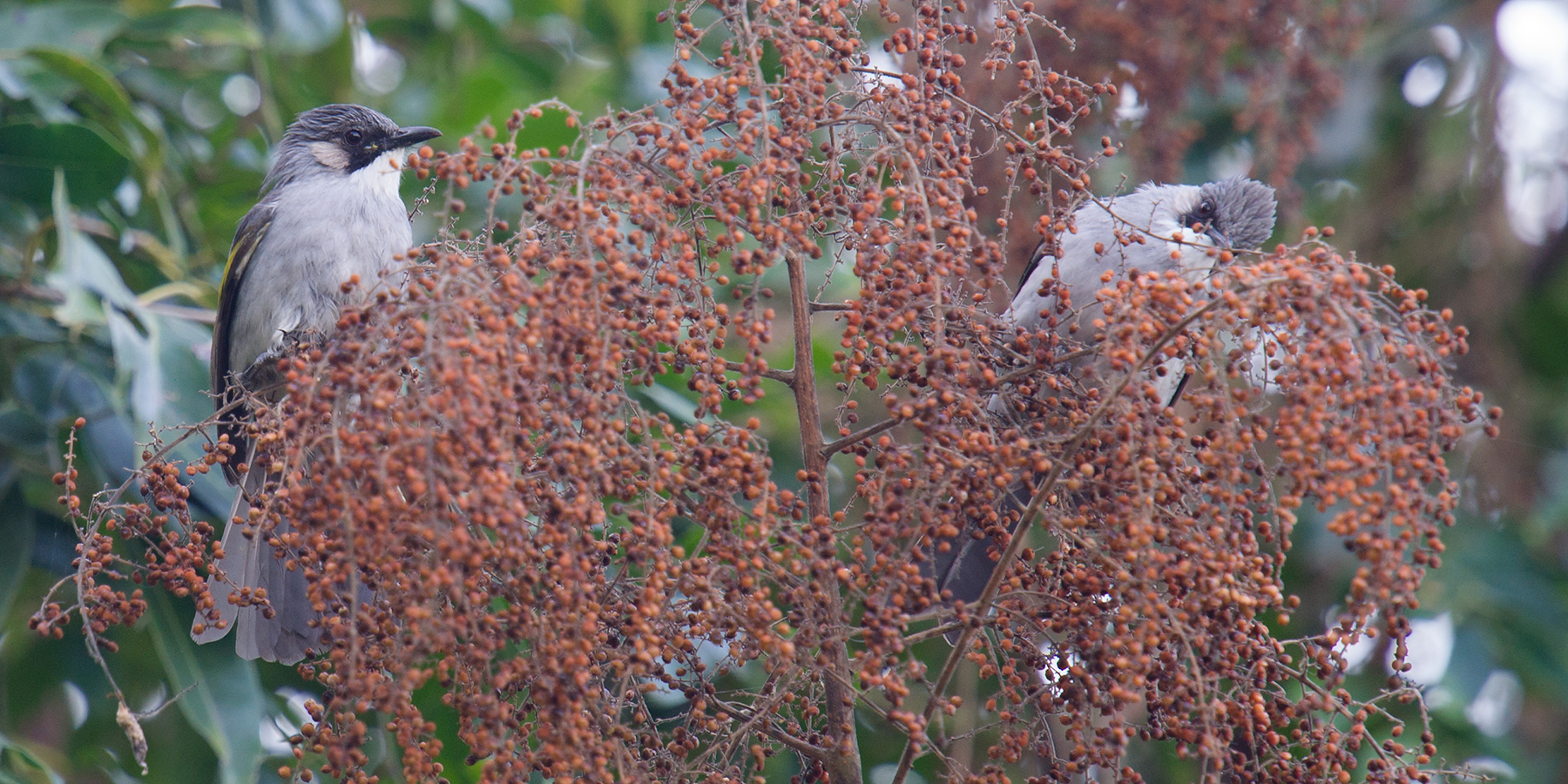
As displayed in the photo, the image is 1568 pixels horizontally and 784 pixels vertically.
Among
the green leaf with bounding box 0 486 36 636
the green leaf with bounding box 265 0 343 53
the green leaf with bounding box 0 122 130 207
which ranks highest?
the green leaf with bounding box 265 0 343 53

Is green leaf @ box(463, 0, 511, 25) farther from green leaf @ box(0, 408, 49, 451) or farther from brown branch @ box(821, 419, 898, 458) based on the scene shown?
brown branch @ box(821, 419, 898, 458)

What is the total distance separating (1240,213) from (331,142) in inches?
118

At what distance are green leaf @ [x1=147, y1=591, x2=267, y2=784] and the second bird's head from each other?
156 centimetres

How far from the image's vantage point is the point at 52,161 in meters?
4.13

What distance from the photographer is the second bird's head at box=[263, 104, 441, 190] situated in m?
4.48

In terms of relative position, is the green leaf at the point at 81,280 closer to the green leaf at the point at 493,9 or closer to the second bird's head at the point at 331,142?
the second bird's head at the point at 331,142

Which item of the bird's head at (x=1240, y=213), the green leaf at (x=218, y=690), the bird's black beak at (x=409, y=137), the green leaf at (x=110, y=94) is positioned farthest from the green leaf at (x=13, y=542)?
the bird's head at (x=1240, y=213)

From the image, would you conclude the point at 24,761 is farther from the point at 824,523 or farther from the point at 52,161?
the point at 824,523

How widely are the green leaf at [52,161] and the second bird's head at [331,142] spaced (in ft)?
1.67

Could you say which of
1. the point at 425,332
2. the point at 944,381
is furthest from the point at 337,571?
the point at 944,381

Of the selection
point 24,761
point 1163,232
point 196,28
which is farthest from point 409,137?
point 1163,232

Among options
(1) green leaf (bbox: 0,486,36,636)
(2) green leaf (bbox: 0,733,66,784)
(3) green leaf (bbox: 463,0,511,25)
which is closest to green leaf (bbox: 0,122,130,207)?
(1) green leaf (bbox: 0,486,36,636)

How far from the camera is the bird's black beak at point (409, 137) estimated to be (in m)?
4.12

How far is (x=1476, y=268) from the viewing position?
5637 mm
